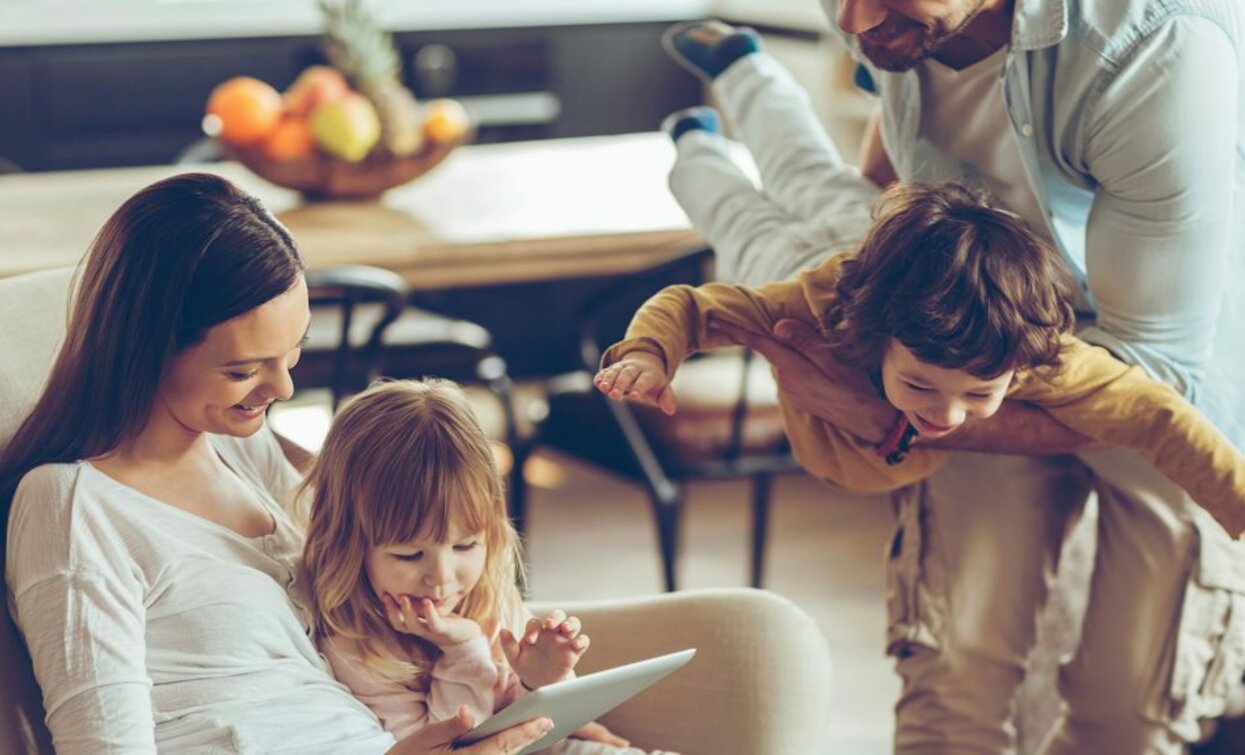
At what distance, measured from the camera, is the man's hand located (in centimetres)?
183

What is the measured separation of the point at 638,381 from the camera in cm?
162

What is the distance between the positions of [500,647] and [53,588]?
41cm

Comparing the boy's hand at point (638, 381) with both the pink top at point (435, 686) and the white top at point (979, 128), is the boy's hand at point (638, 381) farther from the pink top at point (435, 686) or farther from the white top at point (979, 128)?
the white top at point (979, 128)

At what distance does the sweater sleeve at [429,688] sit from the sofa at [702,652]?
210mm

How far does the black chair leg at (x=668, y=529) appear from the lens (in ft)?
9.24

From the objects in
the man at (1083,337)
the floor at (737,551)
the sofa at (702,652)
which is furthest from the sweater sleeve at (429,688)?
the floor at (737,551)

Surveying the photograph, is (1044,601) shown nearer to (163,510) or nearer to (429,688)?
(429,688)

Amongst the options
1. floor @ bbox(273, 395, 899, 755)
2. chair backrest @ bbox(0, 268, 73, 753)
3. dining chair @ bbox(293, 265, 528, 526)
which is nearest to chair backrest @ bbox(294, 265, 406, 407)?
dining chair @ bbox(293, 265, 528, 526)

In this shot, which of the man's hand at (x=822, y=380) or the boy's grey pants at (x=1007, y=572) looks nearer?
the man's hand at (x=822, y=380)

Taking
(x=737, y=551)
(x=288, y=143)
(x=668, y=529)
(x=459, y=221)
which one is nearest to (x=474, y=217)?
(x=459, y=221)

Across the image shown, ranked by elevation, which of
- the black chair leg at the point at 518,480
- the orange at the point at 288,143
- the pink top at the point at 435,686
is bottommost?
the black chair leg at the point at 518,480

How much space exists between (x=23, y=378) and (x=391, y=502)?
0.38 m

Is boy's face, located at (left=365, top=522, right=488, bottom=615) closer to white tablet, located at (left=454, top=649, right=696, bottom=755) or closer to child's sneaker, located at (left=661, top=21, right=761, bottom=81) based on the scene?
white tablet, located at (left=454, top=649, right=696, bottom=755)

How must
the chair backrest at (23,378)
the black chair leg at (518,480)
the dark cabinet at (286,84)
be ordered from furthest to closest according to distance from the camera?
the dark cabinet at (286,84) → the black chair leg at (518,480) → the chair backrest at (23,378)
